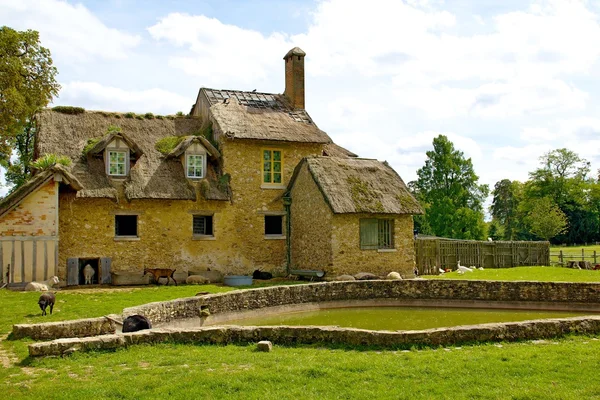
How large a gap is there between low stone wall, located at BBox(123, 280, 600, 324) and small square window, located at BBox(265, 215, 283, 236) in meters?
7.71

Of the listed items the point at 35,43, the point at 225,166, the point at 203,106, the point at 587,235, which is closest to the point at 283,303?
the point at 225,166

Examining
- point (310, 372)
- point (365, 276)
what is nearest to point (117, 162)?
point (365, 276)

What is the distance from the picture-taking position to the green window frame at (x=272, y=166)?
25.0 meters

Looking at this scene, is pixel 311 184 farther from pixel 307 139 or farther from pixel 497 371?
pixel 497 371

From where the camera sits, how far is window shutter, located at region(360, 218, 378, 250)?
76.0 feet

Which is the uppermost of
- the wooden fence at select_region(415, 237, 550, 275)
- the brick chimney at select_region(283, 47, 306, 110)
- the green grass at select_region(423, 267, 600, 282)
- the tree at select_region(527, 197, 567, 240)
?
the brick chimney at select_region(283, 47, 306, 110)

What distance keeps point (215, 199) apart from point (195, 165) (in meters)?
1.74

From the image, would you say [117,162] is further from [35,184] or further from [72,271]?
[72,271]

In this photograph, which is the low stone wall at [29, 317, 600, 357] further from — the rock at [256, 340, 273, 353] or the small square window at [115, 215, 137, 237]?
the small square window at [115, 215, 137, 237]

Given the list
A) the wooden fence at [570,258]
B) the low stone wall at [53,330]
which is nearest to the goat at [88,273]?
the low stone wall at [53,330]

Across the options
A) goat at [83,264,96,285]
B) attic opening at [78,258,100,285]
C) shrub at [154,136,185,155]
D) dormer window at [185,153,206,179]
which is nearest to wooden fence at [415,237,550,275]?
dormer window at [185,153,206,179]


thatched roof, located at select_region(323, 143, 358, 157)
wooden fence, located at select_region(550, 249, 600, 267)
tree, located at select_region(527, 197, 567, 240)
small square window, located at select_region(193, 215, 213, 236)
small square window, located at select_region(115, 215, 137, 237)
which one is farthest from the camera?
tree, located at select_region(527, 197, 567, 240)

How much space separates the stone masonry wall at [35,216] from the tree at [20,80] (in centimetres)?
863

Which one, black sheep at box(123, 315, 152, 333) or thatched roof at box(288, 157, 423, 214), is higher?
thatched roof at box(288, 157, 423, 214)
